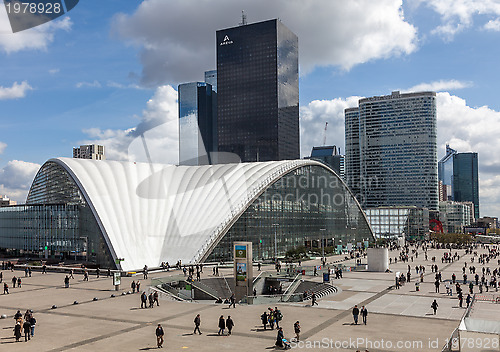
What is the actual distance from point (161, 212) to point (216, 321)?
39.3 metres

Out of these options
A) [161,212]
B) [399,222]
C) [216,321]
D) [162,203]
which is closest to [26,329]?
[216,321]

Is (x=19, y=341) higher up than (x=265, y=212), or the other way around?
(x=265, y=212)

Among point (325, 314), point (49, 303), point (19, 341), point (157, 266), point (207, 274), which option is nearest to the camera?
point (19, 341)

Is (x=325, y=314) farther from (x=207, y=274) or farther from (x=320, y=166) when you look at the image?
(x=320, y=166)

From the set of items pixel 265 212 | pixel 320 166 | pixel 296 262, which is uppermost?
pixel 320 166

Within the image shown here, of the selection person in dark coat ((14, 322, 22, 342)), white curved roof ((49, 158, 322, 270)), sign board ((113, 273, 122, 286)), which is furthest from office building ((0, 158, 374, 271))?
person in dark coat ((14, 322, 22, 342))

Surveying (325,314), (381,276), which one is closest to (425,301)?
(325,314)

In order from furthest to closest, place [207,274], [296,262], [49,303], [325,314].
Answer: [296,262] < [207,274] < [49,303] < [325,314]

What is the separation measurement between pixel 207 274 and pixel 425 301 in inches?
1045

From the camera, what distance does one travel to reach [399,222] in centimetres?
18825

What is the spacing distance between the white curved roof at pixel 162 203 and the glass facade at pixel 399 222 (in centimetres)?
11749

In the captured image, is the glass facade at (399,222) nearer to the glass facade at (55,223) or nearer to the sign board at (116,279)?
the glass facade at (55,223)

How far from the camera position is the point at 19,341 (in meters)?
27.1

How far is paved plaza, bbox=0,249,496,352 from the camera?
25.9 meters
